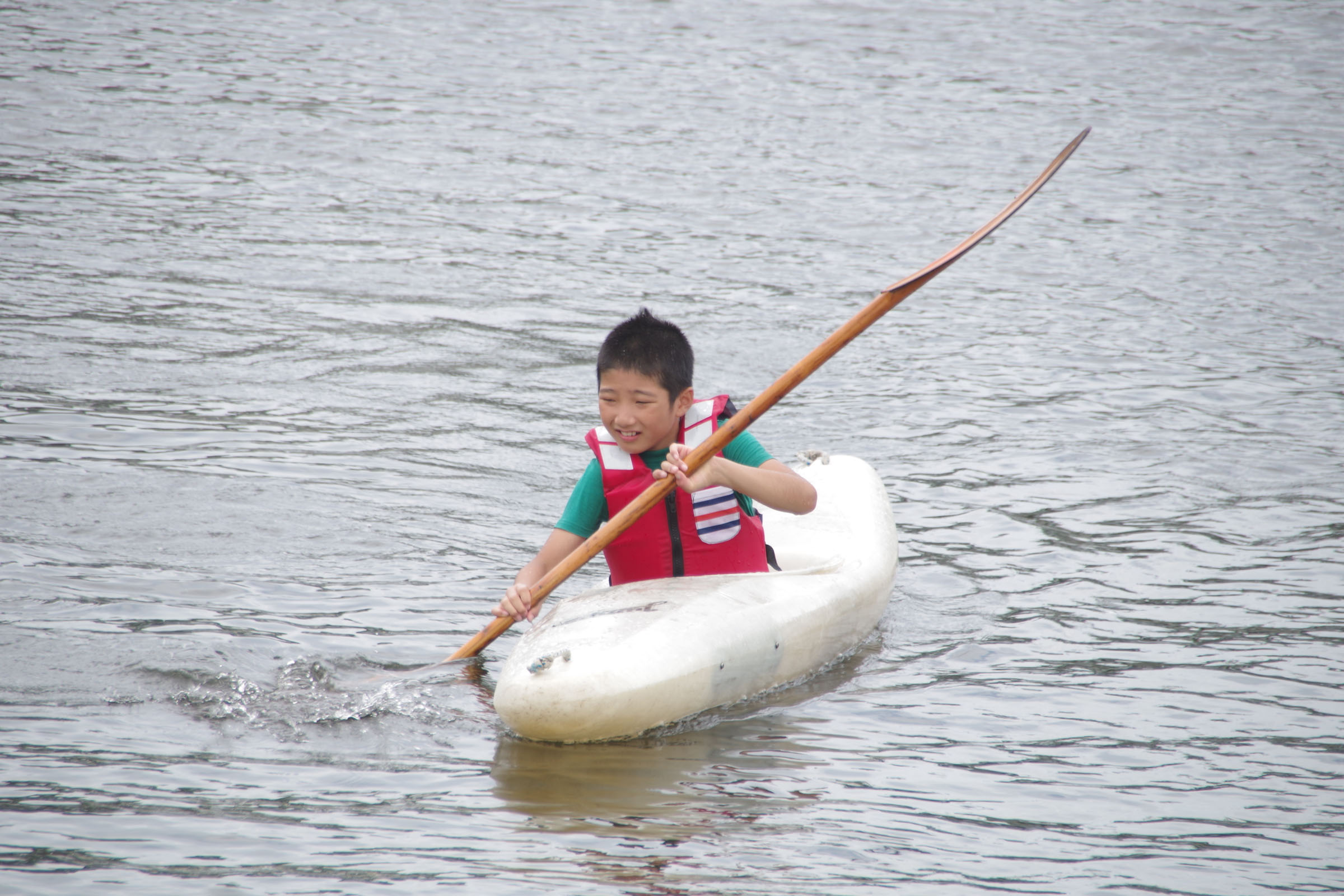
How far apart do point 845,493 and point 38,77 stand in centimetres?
1144

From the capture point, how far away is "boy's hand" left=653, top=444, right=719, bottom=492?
12.1 ft

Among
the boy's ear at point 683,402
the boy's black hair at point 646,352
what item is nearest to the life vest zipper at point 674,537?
the boy's ear at point 683,402

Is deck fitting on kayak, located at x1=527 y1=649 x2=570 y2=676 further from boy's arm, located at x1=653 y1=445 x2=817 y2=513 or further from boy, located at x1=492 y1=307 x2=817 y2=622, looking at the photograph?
boy's arm, located at x1=653 y1=445 x2=817 y2=513

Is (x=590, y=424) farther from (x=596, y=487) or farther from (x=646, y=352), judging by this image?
(x=646, y=352)

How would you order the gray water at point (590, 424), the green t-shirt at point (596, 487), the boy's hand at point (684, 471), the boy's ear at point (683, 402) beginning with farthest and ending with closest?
the green t-shirt at point (596, 487)
the boy's ear at point (683, 402)
the boy's hand at point (684, 471)
the gray water at point (590, 424)

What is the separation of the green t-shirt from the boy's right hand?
294mm

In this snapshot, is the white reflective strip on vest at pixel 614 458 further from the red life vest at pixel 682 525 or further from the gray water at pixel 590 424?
the gray water at pixel 590 424

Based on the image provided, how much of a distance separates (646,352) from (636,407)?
169 millimetres

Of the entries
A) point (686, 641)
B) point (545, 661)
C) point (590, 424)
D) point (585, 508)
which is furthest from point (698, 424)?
point (590, 424)

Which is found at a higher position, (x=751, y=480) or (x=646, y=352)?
(x=646, y=352)

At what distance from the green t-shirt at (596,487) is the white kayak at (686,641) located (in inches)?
8.2

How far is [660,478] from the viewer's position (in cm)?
380

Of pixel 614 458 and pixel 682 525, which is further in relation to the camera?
pixel 682 525

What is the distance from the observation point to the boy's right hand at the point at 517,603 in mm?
3805
